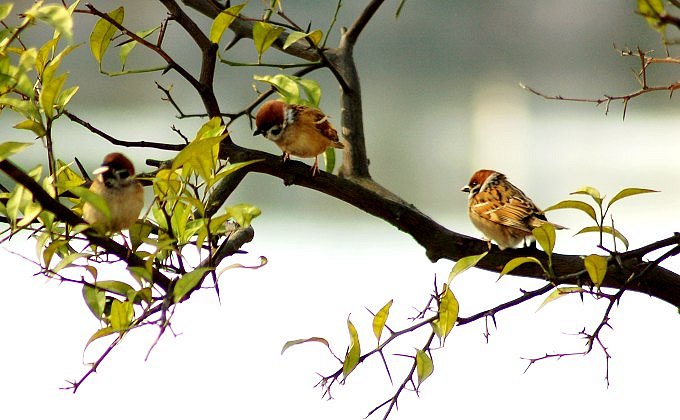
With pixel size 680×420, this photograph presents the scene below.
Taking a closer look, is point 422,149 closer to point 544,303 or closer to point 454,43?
point 454,43

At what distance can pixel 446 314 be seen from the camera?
694 millimetres

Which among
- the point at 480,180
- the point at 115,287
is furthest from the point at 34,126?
the point at 480,180

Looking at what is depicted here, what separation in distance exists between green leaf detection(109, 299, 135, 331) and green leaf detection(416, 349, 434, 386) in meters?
0.23

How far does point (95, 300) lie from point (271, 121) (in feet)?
2.36

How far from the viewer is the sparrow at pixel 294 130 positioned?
1.34 meters

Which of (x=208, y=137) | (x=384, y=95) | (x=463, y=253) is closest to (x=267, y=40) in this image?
(x=208, y=137)

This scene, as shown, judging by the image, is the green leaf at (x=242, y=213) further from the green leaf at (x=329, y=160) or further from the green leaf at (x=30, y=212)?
the green leaf at (x=329, y=160)

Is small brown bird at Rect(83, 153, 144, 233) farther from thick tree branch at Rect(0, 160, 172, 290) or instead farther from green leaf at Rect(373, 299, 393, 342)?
green leaf at Rect(373, 299, 393, 342)

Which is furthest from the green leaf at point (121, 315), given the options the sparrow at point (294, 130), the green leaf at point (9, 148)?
the sparrow at point (294, 130)

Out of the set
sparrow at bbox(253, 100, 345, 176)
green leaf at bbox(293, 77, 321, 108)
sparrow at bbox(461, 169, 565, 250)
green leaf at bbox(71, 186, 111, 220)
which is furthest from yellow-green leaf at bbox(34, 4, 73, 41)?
sparrow at bbox(461, 169, 565, 250)

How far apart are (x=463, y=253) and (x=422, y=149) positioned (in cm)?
183

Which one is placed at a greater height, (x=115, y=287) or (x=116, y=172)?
(x=116, y=172)

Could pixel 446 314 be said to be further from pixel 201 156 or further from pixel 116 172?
pixel 116 172

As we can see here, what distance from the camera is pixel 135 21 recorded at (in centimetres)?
262
